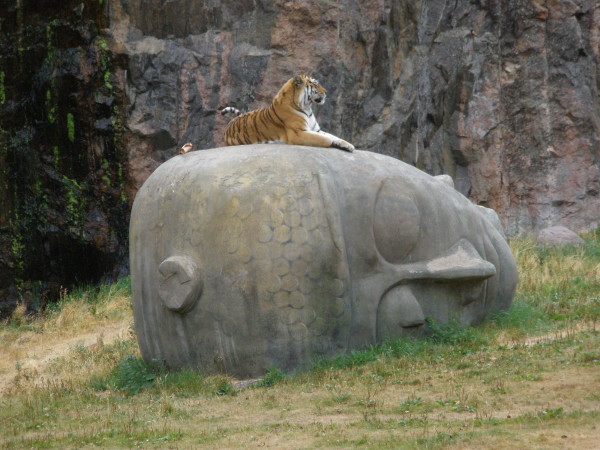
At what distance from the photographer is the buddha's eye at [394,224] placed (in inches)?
332

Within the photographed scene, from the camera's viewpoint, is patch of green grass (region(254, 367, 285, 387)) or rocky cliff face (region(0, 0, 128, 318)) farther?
rocky cliff face (region(0, 0, 128, 318))

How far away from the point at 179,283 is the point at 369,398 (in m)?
2.03

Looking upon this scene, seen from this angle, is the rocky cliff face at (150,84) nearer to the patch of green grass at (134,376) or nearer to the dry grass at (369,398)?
the dry grass at (369,398)

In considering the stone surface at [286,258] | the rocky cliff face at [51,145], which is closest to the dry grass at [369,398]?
the stone surface at [286,258]

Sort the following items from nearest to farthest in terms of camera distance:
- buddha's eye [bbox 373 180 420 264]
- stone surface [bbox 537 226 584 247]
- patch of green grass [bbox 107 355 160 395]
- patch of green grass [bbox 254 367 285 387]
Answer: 1. patch of green grass [bbox 254 367 285 387]
2. patch of green grass [bbox 107 355 160 395]
3. buddha's eye [bbox 373 180 420 264]
4. stone surface [bbox 537 226 584 247]

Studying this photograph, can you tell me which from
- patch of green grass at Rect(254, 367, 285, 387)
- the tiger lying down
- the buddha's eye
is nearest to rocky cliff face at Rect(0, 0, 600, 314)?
the tiger lying down

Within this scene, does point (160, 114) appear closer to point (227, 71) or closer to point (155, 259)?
point (227, 71)

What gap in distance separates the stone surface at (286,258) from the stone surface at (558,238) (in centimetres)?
608

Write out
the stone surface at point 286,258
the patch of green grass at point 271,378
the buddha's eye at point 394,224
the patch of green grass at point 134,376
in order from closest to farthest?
the patch of green grass at point 271,378 < the stone surface at point 286,258 < the patch of green grass at point 134,376 < the buddha's eye at point 394,224

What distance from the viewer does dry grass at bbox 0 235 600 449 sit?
594 cm

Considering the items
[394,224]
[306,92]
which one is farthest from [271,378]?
[306,92]

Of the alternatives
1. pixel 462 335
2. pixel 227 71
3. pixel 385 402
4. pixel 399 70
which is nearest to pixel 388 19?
pixel 399 70

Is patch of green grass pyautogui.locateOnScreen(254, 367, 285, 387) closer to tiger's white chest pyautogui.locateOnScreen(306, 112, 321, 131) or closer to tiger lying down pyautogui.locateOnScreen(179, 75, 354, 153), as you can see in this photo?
tiger lying down pyautogui.locateOnScreen(179, 75, 354, 153)

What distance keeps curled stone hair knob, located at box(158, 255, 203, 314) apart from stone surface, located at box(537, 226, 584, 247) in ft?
26.5
